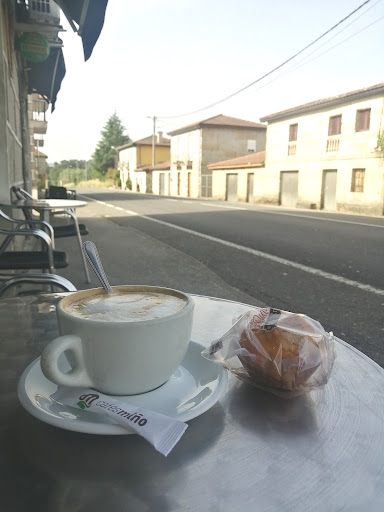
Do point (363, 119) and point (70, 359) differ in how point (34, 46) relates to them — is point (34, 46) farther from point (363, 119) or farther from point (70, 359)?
point (363, 119)

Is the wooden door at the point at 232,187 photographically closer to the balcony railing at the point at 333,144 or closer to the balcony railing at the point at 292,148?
the balcony railing at the point at 292,148

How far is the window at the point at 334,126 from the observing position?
1817 centimetres

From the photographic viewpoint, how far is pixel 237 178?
26094 mm

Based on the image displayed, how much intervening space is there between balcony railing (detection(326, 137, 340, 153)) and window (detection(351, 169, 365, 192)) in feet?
4.80

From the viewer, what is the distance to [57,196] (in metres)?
8.87

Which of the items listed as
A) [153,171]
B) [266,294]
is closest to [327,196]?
[266,294]

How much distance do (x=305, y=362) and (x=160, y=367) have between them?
24 centimetres

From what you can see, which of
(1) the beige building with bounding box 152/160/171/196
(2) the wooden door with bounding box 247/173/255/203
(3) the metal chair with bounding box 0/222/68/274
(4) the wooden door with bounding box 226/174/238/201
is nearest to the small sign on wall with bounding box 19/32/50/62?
(3) the metal chair with bounding box 0/222/68/274

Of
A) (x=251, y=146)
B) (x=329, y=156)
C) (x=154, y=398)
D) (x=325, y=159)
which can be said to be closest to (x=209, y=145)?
(x=251, y=146)

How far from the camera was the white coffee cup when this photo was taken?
0.52 m

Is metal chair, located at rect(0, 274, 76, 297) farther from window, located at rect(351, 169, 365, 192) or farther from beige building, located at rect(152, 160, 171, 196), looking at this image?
beige building, located at rect(152, 160, 171, 196)

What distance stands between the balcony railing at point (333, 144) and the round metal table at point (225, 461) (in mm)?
19444

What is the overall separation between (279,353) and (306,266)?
4.90m

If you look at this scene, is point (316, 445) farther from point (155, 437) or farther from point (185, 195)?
point (185, 195)
